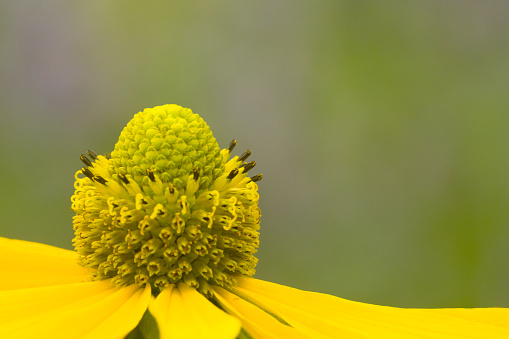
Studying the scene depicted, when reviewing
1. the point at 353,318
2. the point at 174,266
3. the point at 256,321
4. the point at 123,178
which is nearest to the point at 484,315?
the point at 353,318

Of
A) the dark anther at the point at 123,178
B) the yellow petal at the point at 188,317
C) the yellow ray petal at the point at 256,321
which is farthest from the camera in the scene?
the dark anther at the point at 123,178

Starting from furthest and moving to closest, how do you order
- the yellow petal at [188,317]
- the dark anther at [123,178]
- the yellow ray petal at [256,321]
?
the dark anther at [123,178]
the yellow ray petal at [256,321]
the yellow petal at [188,317]

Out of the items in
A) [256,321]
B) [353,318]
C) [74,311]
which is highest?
[353,318]

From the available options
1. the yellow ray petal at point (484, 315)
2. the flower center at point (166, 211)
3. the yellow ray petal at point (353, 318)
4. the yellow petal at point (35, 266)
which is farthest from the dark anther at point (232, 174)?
the yellow ray petal at point (484, 315)

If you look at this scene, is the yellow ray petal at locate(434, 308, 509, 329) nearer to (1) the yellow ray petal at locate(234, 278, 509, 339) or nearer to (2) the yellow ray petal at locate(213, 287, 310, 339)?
(1) the yellow ray petal at locate(234, 278, 509, 339)

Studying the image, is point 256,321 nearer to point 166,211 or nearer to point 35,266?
point 166,211

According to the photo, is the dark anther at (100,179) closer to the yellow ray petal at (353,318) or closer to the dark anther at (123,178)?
the dark anther at (123,178)

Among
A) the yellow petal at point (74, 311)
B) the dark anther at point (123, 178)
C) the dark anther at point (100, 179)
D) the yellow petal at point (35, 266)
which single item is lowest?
the yellow petal at point (74, 311)

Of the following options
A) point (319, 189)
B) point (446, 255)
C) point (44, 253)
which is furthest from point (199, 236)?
point (319, 189)
